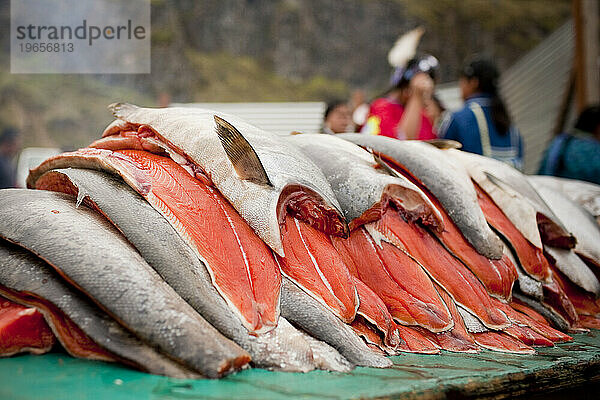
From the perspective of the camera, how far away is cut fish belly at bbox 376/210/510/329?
7.19 ft

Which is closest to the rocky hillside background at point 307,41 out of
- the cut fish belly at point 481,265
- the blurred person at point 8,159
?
the blurred person at point 8,159

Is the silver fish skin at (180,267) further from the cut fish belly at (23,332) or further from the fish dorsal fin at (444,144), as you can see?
the fish dorsal fin at (444,144)

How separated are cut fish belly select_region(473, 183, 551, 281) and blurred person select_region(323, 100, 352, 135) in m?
4.57

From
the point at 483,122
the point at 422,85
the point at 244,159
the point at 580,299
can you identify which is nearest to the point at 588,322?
the point at 580,299

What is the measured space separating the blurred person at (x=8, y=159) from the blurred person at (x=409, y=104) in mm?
4585

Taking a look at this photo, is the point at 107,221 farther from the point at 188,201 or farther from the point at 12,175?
the point at 12,175

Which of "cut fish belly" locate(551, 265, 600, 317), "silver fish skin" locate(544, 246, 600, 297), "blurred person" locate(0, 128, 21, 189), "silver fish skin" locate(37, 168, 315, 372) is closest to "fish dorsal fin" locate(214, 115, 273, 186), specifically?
"silver fish skin" locate(37, 168, 315, 372)

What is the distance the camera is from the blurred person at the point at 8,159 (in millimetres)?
7574

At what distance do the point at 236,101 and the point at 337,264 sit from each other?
16188mm

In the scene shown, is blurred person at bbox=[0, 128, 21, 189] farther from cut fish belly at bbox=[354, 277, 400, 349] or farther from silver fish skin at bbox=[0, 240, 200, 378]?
cut fish belly at bbox=[354, 277, 400, 349]

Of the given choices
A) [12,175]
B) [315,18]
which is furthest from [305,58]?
[12,175]

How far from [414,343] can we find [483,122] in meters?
3.46

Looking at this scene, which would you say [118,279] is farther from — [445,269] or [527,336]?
[527,336]

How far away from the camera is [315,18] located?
1848cm
